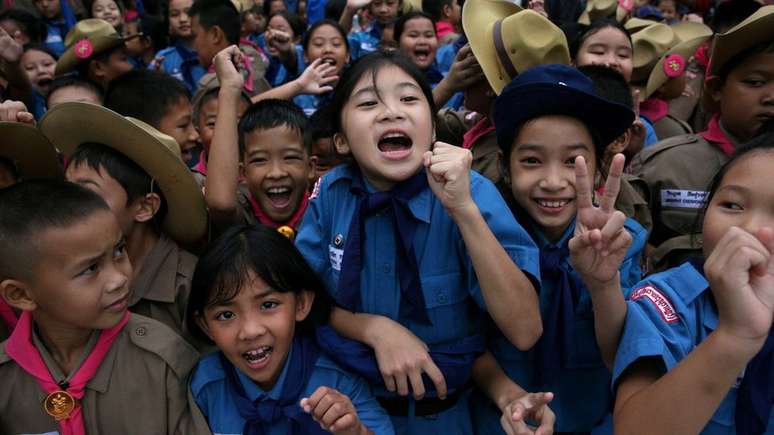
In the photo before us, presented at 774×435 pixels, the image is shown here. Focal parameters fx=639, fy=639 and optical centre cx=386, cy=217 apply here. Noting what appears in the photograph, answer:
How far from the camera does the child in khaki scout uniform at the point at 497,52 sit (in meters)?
2.32

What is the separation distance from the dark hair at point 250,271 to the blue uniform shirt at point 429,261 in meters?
0.05

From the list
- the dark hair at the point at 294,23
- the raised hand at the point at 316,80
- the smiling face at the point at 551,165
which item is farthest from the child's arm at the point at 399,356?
the dark hair at the point at 294,23

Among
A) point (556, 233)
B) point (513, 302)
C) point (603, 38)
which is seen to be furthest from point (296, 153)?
point (603, 38)

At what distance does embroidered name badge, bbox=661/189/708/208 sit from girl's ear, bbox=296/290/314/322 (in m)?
1.54

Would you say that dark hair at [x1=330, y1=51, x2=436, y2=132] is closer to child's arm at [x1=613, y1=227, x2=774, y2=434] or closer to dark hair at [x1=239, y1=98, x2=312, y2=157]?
dark hair at [x1=239, y1=98, x2=312, y2=157]

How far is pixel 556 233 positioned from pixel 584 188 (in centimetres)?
57

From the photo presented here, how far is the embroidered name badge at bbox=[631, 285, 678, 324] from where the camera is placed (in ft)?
4.73

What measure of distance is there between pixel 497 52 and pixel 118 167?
56.0 inches

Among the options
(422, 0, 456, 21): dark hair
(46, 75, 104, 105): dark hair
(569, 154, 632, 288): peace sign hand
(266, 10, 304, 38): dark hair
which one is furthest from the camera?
(422, 0, 456, 21): dark hair

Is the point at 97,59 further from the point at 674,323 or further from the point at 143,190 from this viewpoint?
the point at 674,323

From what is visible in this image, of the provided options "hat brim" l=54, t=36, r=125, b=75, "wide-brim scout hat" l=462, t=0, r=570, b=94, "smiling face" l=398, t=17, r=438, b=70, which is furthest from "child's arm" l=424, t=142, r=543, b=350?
"smiling face" l=398, t=17, r=438, b=70

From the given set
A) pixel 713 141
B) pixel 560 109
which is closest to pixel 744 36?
pixel 713 141

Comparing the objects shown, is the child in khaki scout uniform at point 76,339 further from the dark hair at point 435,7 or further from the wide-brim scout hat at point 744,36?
the dark hair at point 435,7

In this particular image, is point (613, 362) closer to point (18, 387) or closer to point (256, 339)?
point (256, 339)
